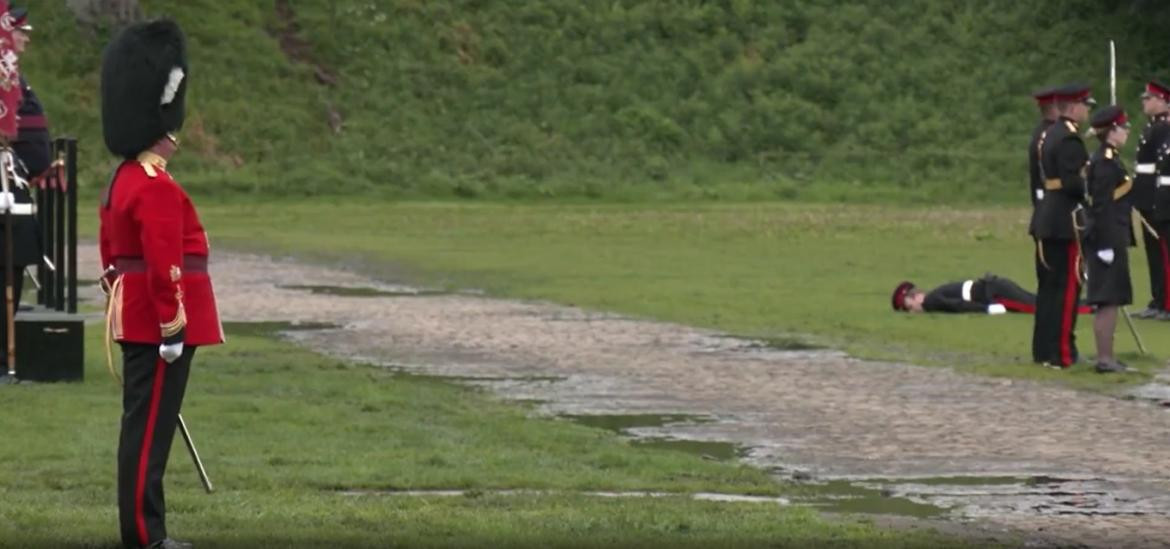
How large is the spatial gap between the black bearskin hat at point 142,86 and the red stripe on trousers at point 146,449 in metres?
0.91

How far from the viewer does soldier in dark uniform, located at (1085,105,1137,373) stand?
18.7 meters

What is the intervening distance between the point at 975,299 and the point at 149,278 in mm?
14931

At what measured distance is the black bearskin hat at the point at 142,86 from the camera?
10.6 m

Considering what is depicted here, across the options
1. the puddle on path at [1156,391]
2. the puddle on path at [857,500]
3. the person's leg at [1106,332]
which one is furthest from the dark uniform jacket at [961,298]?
the puddle on path at [857,500]

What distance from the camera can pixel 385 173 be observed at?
51125 mm

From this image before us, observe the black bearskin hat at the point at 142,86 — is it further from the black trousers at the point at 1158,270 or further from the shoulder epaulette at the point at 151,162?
the black trousers at the point at 1158,270

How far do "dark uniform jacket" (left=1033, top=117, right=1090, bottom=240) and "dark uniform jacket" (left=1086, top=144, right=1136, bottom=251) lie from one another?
0.10 m

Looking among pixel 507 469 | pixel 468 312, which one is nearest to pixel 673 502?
pixel 507 469

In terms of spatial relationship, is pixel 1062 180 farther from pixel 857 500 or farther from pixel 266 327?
pixel 266 327

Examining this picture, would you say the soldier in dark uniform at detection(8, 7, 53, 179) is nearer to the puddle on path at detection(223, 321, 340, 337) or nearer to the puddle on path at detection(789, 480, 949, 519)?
the puddle on path at detection(223, 321, 340, 337)

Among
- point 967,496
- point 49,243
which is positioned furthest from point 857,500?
point 49,243

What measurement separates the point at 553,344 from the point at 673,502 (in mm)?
9193

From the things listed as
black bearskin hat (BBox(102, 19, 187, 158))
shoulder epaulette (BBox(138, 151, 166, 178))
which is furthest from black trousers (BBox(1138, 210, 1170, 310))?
shoulder epaulette (BBox(138, 151, 166, 178))

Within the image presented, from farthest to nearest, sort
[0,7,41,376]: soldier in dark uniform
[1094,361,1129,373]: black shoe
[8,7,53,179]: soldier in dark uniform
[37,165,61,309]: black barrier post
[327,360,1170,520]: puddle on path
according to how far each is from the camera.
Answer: [37,165,61,309]: black barrier post < [1094,361,1129,373]: black shoe < [8,7,53,179]: soldier in dark uniform < [0,7,41,376]: soldier in dark uniform < [327,360,1170,520]: puddle on path
